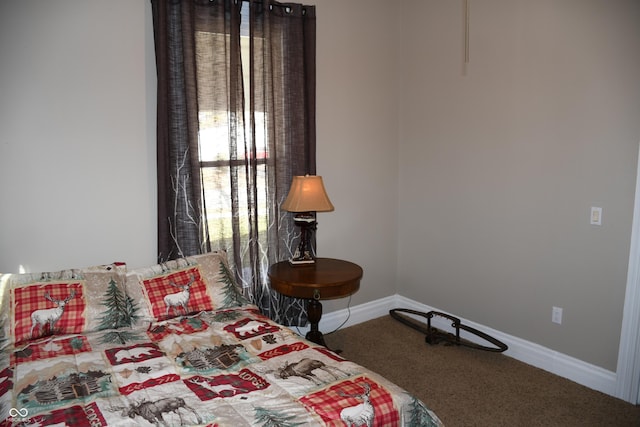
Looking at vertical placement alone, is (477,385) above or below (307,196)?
below

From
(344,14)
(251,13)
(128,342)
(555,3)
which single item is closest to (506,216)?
(555,3)

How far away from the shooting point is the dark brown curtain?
2.91 meters

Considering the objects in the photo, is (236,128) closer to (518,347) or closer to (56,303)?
(56,303)

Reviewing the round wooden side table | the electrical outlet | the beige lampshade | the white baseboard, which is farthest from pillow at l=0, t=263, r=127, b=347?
the electrical outlet

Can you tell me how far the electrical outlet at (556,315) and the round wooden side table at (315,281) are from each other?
125cm

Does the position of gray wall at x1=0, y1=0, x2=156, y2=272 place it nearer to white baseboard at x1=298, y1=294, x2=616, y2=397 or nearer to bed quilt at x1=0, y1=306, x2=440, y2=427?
bed quilt at x1=0, y1=306, x2=440, y2=427

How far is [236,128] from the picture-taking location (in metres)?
3.14

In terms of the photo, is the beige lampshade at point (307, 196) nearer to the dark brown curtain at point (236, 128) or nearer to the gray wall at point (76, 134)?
the dark brown curtain at point (236, 128)

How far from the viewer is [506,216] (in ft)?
10.9

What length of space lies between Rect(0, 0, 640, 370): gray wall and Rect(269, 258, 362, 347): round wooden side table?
0.51m

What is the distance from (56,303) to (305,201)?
148 cm

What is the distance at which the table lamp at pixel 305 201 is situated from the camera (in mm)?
3086

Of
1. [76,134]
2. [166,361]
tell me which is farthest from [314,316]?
[76,134]

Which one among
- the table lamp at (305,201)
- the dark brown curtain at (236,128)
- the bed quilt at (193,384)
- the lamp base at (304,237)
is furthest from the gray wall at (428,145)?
the bed quilt at (193,384)
